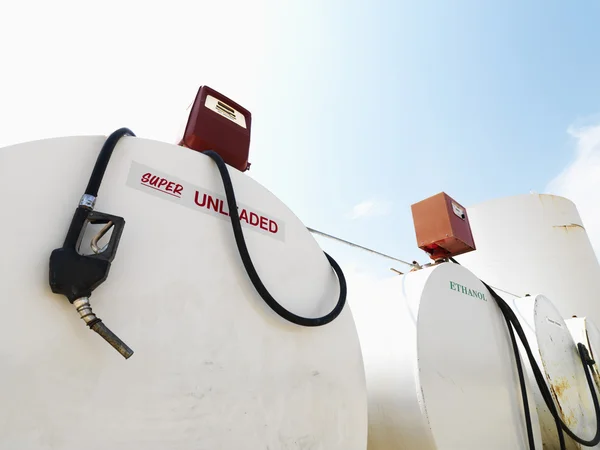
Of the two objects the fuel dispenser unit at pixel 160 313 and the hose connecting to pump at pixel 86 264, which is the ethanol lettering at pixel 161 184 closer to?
the fuel dispenser unit at pixel 160 313

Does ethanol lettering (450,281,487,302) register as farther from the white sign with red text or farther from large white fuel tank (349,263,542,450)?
the white sign with red text

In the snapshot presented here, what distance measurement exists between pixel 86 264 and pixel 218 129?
0.55m

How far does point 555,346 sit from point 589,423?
0.43 meters

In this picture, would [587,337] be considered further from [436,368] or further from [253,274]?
[253,274]

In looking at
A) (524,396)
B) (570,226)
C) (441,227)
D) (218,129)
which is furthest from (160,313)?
(570,226)

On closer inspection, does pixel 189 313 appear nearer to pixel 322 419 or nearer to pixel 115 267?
pixel 115 267

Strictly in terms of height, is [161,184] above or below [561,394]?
above

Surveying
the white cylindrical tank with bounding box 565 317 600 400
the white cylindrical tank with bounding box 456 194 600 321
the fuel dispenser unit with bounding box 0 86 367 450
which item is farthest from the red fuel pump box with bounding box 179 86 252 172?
the white cylindrical tank with bounding box 456 194 600 321

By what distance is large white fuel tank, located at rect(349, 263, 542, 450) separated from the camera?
1.10 meters

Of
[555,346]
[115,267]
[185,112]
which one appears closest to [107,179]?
[115,267]

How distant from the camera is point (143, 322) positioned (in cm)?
60

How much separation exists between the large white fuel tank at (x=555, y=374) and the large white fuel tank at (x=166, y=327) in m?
1.54

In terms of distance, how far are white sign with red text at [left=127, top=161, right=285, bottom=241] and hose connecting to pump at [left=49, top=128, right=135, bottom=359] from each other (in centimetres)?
12

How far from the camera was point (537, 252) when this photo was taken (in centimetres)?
355
